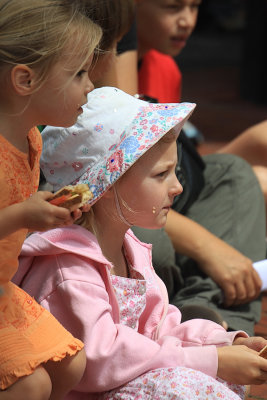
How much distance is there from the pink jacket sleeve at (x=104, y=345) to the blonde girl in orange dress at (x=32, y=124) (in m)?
0.07

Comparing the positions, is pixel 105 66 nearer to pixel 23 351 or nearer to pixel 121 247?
pixel 121 247

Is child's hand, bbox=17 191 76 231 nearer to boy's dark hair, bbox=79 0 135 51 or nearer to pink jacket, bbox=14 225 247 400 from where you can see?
pink jacket, bbox=14 225 247 400

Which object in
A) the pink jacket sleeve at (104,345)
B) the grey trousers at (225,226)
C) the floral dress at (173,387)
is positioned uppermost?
the pink jacket sleeve at (104,345)

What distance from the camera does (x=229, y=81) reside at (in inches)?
319

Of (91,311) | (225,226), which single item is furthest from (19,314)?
(225,226)

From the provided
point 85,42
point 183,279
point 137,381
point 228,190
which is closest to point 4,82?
point 85,42

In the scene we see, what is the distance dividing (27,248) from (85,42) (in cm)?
52

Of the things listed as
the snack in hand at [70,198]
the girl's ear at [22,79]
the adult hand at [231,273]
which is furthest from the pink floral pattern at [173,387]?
the adult hand at [231,273]

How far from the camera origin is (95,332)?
1.95m

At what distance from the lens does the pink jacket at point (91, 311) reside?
1.96m

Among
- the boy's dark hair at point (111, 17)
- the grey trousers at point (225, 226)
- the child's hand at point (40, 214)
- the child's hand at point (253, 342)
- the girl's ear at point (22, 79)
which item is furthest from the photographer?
the grey trousers at point (225, 226)

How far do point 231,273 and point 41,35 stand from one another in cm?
147

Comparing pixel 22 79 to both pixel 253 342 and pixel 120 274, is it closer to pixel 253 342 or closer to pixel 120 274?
pixel 120 274

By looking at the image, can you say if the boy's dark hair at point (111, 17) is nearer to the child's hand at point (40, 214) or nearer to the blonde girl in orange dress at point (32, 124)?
the blonde girl in orange dress at point (32, 124)
